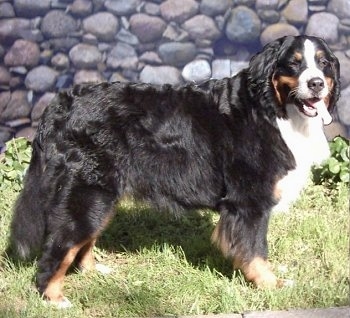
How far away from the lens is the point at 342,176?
527 centimetres

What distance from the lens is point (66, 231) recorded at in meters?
3.81

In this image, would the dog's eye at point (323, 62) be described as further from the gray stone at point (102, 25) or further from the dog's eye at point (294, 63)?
the gray stone at point (102, 25)

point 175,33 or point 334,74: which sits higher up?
point 334,74

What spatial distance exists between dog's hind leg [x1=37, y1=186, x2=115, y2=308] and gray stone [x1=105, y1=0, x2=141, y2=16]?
2067mm

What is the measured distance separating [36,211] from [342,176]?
2.58 m

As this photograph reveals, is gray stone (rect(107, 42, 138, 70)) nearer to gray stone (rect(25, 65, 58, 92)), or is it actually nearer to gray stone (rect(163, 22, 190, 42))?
gray stone (rect(163, 22, 190, 42))

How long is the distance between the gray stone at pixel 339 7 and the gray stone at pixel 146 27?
4.57 ft

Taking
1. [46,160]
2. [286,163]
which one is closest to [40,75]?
[46,160]

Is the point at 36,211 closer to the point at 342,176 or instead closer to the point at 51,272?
the point at 51,272

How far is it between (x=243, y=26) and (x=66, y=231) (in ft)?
8.19

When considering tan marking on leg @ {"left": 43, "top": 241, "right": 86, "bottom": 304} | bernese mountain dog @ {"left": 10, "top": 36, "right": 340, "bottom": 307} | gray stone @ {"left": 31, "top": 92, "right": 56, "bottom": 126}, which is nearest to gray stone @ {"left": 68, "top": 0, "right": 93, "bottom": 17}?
gray stone @ {"left": 31, "top": 92, "right": 56, "bottom": 126}

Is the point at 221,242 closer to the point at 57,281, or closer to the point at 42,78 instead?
the point at 57,281

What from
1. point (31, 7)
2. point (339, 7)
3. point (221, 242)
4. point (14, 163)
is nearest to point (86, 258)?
point (221, 242)

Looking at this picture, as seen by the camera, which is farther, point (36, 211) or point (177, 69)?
point (177, 69)
